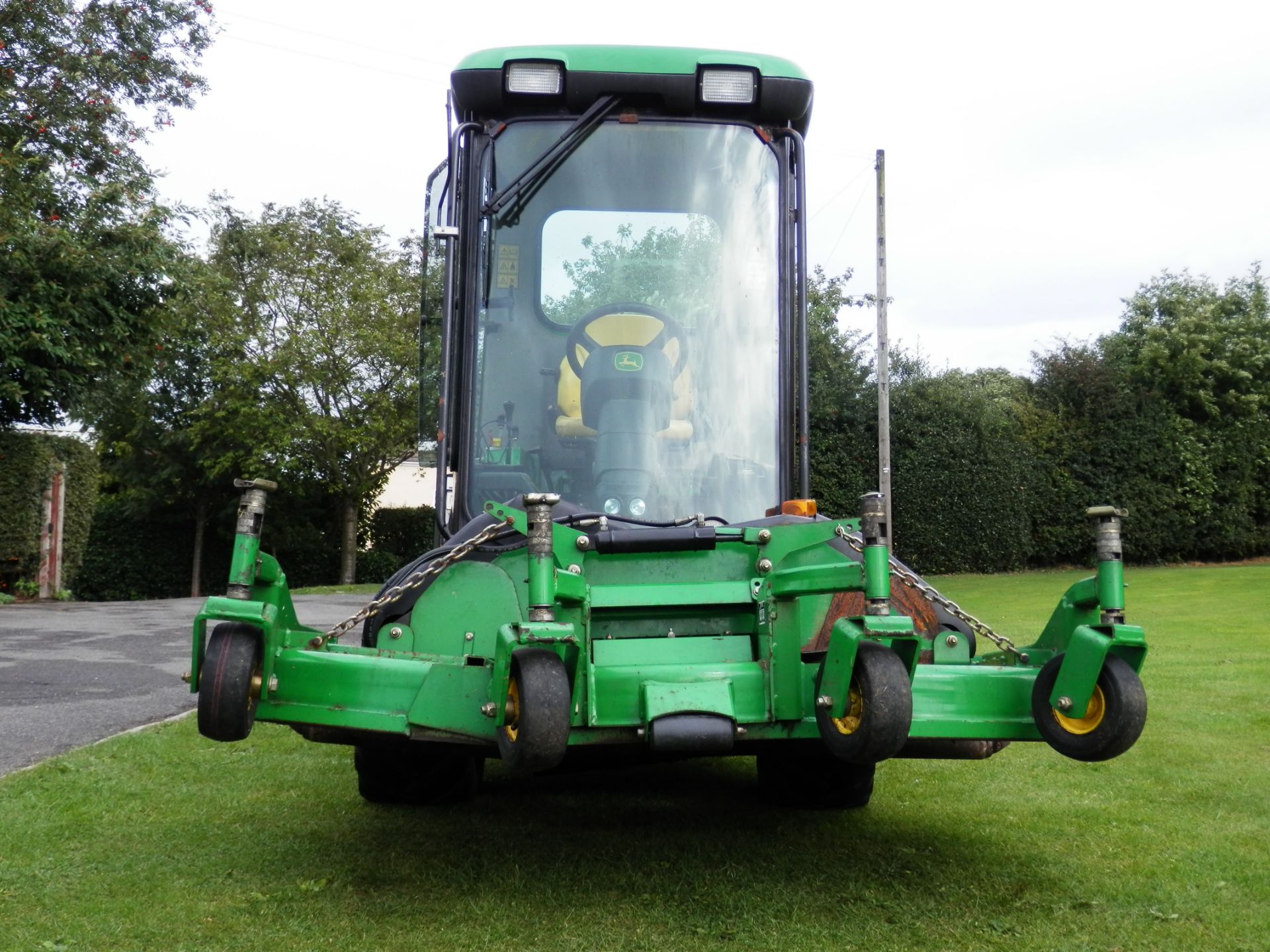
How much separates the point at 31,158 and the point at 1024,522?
725 inches

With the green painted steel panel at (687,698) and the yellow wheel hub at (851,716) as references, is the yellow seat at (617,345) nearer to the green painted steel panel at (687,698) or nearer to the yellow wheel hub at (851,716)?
the green painted steel panel at (687,698)

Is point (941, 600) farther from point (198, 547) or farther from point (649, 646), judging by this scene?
point (198, 547)

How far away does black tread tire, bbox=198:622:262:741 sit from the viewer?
10.3 ft

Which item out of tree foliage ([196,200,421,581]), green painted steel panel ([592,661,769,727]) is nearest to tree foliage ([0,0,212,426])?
tree foliage ([196,200,421,581])

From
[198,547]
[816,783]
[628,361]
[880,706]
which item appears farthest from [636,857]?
[198,547]

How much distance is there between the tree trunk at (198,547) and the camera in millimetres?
24156

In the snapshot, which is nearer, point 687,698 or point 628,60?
point 687,698

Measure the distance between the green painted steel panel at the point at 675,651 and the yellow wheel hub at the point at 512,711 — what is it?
14.5 inches

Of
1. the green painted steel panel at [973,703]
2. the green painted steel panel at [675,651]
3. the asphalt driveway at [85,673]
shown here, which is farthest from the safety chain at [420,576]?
the asphalt driveway at [85,673]

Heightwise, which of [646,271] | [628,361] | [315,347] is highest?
[315,347]

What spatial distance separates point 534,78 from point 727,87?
2.47ft

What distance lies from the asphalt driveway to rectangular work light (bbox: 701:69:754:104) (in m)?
4.04

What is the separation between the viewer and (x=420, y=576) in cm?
361

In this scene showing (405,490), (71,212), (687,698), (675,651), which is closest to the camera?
(687,698)
